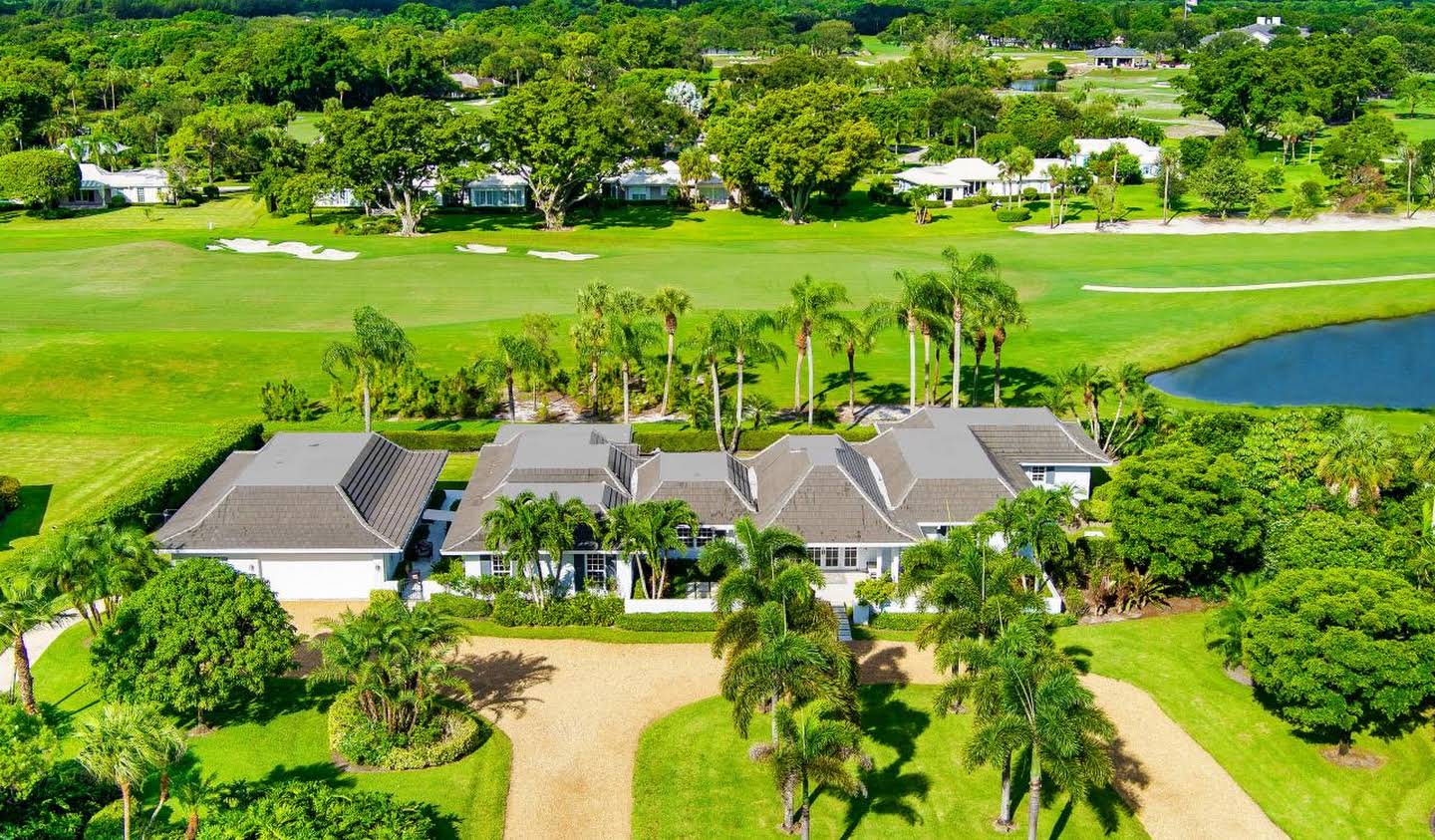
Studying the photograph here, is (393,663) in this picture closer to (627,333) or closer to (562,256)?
(627,333)

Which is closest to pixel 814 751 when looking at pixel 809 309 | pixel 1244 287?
pixel 809 309

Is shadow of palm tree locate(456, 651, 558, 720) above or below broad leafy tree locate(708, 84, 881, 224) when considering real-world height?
below

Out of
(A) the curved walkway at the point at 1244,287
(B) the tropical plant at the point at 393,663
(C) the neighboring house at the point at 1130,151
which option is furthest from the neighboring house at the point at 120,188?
(B) the tropical plant at the point at 393,663

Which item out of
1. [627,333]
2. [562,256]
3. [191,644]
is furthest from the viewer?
[562,256]

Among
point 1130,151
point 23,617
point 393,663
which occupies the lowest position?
point 393,663

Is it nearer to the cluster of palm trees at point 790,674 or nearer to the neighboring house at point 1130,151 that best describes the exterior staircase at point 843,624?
the cluster of palm trees at point 790,674

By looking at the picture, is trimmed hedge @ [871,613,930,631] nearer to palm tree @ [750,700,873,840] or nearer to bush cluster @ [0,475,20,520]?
palm tree @ [750,700,873,840]

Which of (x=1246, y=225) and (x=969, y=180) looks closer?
(x=1246, y=225)

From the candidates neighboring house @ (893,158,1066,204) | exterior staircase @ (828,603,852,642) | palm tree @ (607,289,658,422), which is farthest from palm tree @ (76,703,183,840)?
neighboring house @ (893,158,1066,204)
